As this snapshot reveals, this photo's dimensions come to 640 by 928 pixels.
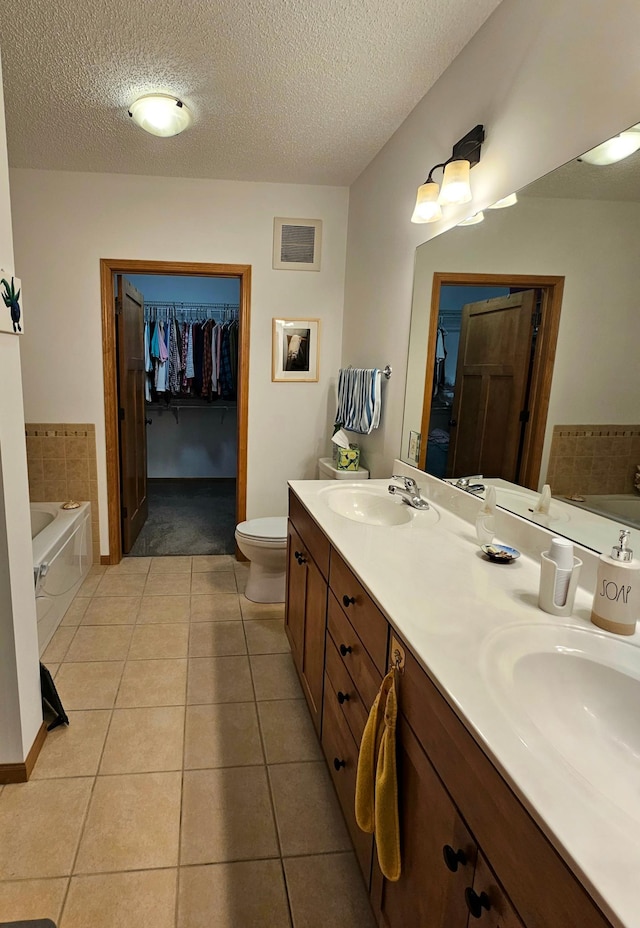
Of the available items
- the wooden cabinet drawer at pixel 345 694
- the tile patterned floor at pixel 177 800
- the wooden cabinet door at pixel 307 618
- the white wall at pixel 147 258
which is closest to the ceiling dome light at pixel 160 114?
the white wall at pixel 147 258

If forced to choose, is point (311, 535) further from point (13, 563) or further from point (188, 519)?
point (188, 519)

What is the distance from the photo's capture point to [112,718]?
1.98 metres

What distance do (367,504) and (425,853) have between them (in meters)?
1.38

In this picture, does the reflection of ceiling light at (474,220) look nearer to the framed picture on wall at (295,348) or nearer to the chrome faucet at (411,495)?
the chrome faucet at (411,495)

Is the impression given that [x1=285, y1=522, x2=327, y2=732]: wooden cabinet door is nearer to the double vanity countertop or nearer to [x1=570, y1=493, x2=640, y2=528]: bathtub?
the double vanity countertop

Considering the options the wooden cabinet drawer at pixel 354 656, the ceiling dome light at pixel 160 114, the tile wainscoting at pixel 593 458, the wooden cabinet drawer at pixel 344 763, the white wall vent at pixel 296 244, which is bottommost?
the wooden cabinet drawer at pixel 344 763

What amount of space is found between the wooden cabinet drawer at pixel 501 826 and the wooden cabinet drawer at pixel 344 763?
0.53m

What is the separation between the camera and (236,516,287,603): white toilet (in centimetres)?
279

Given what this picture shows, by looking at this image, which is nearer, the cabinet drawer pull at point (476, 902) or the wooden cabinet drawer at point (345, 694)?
the cabinet drawer pull at point (476, 902)

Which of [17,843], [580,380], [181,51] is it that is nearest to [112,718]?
[17,843]

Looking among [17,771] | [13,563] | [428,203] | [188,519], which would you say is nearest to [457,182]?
[428,203]

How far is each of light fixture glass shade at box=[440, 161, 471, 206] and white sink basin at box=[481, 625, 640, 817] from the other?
4.80 feet

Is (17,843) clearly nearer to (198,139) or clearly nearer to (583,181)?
(583,181)

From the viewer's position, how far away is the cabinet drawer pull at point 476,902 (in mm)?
719
